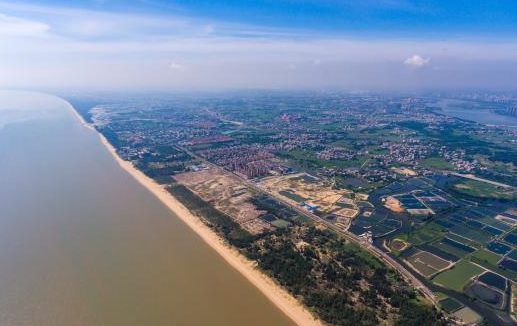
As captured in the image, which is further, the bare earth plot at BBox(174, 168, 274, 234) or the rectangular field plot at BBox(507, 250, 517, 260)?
the bare earth plot at BBox(174, 168, 274, 234)

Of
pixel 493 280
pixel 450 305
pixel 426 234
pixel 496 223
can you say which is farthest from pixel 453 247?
pixel 450 305

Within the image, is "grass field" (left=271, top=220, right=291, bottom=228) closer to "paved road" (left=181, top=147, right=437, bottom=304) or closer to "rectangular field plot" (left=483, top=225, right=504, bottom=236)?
"paved road" (left=181, top=147, right=437, bottom=304)

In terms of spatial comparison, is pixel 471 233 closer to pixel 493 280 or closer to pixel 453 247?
pixel 453 247

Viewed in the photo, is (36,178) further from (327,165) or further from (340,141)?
(340,141)

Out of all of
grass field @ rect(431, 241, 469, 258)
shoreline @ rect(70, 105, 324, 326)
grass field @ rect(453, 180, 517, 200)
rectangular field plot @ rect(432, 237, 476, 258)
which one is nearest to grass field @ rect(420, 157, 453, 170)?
grass field @ rect(453, 180, 517, 200)

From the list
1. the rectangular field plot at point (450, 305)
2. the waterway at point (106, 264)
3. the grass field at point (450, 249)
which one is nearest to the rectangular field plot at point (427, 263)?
the grass field at point (450, 249)

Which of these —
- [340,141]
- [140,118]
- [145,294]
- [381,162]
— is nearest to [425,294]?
[145,294]
